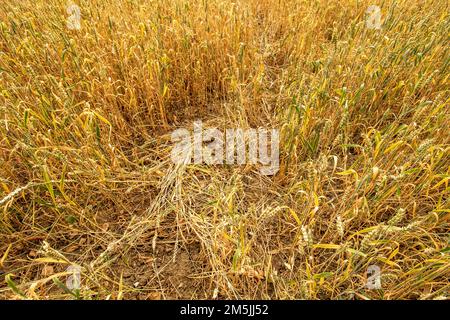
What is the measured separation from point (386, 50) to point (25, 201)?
2.23m

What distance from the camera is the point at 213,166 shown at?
161 centimetres

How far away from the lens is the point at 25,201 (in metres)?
1.35

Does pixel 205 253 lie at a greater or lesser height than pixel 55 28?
lesser

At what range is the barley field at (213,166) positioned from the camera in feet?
3.80

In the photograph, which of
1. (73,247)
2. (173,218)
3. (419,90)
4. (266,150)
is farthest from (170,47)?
(419,90)

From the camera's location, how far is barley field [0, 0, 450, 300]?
1.16 m

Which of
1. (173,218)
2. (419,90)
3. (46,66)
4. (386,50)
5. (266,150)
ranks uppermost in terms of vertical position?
(386,50)
